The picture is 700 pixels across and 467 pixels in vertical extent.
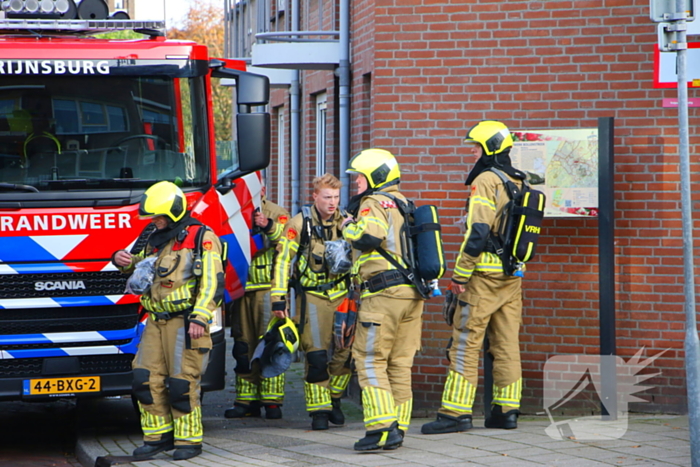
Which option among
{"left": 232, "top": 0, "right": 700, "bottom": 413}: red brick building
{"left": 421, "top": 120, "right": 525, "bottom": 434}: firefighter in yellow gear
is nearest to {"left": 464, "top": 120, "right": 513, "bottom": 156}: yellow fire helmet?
{"left": 421, "top": 120, "right": 525, "bottom": 434}: firefighter in yellow gear

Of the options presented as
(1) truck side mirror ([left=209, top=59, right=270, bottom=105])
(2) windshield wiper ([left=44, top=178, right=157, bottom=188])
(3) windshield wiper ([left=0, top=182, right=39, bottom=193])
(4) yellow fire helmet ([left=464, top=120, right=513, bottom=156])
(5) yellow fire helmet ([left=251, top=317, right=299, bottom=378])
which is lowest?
(5) yellow fire helmet ([left=251, top=317, right=299, bottom=378])

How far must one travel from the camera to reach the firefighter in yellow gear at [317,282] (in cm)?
744

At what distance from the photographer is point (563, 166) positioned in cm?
764

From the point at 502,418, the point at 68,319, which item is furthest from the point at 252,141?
the point at 502,418

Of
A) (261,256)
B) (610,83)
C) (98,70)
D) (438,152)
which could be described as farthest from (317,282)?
(610,83)

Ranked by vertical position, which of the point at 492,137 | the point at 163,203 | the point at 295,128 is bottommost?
the point at 163,203

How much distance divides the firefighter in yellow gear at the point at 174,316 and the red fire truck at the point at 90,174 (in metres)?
0.33

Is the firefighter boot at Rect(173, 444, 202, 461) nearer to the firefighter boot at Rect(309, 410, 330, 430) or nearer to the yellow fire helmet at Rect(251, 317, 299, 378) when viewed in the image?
the yellow fire helmet at Rect(251, 317, 299, 378)

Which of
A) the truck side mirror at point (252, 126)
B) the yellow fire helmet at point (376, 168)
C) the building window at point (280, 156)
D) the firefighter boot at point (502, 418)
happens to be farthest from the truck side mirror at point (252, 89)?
the building window at point (280, 156)

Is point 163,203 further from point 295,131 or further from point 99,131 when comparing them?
point 295,131

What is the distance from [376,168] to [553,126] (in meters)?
1.97

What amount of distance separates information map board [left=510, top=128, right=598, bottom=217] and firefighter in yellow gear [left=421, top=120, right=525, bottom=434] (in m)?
0.57

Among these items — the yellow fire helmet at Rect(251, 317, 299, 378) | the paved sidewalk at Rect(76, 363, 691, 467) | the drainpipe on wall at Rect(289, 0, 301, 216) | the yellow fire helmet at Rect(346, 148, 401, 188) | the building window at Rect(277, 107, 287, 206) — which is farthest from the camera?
the building window at Rect(277, 107, 287, 206)

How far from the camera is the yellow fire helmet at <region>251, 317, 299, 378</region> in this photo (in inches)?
291
